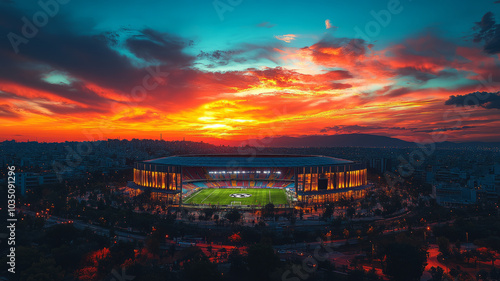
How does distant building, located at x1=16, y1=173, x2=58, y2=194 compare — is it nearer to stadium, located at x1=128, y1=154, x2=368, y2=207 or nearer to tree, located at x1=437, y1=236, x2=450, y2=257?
stadium, located at x1=128, y1=154, x2=368, y2=207

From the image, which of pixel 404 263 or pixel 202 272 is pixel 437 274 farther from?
pixel 202 272

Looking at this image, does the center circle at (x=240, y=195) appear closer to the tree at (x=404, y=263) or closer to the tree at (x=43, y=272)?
the tree at (x=404, y=263)

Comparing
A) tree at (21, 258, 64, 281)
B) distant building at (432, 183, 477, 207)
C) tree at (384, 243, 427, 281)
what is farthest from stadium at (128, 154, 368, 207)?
tree at (21, 258, 64, 281)

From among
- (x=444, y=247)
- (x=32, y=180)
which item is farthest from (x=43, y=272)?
(x=32, y=180)

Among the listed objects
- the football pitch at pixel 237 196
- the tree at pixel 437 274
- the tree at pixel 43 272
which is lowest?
the tree at pixel 437 274

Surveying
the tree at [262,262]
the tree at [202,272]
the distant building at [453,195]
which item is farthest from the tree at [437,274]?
the distant building at [453,195]

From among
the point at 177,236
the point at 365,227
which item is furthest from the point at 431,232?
the point at 177,236

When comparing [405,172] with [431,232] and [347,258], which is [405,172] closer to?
[431,232]
